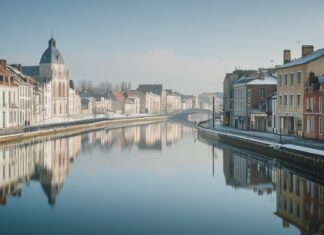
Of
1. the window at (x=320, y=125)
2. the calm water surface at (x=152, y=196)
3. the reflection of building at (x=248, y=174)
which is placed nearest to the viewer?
the calm water surface at (x=152, y=196)

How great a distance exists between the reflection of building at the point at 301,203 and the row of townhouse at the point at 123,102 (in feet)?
310

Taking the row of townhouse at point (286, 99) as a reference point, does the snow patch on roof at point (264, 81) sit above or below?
above

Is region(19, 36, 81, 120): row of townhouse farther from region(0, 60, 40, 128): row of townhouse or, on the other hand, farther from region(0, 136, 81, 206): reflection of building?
region(0, 136, 81, 206): reflection of building

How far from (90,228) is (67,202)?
4.70 meters

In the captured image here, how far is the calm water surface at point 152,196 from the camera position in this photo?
59.9 ft

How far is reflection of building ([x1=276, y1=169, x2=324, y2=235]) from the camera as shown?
59.6ft

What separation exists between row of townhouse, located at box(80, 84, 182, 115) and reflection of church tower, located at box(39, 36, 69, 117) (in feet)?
54.2

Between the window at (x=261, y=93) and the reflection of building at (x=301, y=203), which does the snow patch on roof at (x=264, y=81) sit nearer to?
the window at (x=261, y=93)

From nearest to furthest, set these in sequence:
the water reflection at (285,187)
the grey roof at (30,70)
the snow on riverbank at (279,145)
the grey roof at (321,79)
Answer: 1. the water reflection at (285,187)
2. the snow on riverbank at (279,145)
3. the grey roof at (321,79)
4. the grey roof at (30,70)

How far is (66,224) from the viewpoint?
18.3m

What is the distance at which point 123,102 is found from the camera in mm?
150625

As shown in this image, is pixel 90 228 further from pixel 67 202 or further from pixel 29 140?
pixel 29 140

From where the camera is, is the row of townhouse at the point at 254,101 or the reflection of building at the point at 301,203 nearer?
the reflection of building at the point at 301,203

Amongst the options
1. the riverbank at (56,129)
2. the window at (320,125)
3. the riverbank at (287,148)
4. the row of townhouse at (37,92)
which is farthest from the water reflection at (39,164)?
the window at (320,125)
